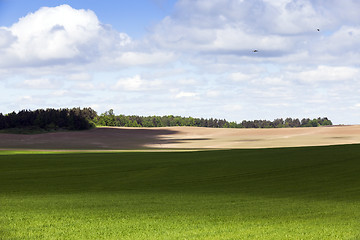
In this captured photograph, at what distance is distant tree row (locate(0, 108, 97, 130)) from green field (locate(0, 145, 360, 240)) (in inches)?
1811

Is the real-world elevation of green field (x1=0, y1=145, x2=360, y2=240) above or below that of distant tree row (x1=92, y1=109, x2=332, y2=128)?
below

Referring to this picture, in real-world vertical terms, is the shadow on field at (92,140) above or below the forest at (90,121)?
below

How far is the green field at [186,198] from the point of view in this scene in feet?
32.8

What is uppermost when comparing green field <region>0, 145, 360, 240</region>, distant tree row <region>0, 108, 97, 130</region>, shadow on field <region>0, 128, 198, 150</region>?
distant tree row <region>0, 108, 97, 130</region>

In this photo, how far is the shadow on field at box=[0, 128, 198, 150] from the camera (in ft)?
199

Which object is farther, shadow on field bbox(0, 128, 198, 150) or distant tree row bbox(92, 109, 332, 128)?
distant tree row bbox(92, 109, 332, 128)

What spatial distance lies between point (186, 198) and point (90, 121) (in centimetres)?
7373

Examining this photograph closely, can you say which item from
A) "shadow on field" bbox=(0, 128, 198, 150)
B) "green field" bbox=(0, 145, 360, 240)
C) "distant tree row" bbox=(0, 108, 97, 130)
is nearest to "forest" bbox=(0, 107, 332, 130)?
"distant tree row" bbox=(0, 108, 97, 130)

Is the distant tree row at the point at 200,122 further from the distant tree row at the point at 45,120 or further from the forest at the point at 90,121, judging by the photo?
the distant tree row at the point at 45,120

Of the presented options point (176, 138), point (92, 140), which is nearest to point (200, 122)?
point (176, 138)

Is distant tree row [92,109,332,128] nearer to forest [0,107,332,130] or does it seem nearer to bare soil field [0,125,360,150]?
forest [0,107,332,130]

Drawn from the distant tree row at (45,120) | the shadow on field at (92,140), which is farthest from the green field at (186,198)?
the distant tree row at (45,120)

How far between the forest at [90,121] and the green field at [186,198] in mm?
46514

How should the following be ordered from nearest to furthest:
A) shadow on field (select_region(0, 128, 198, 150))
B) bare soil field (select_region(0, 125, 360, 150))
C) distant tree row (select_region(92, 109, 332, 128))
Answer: bare soil field (select_region(0, 125, 360, 150))
shadow on field (select_region(0, 128, 198, 150))
distant tree row (select_region(92, 109, 332, 128))
